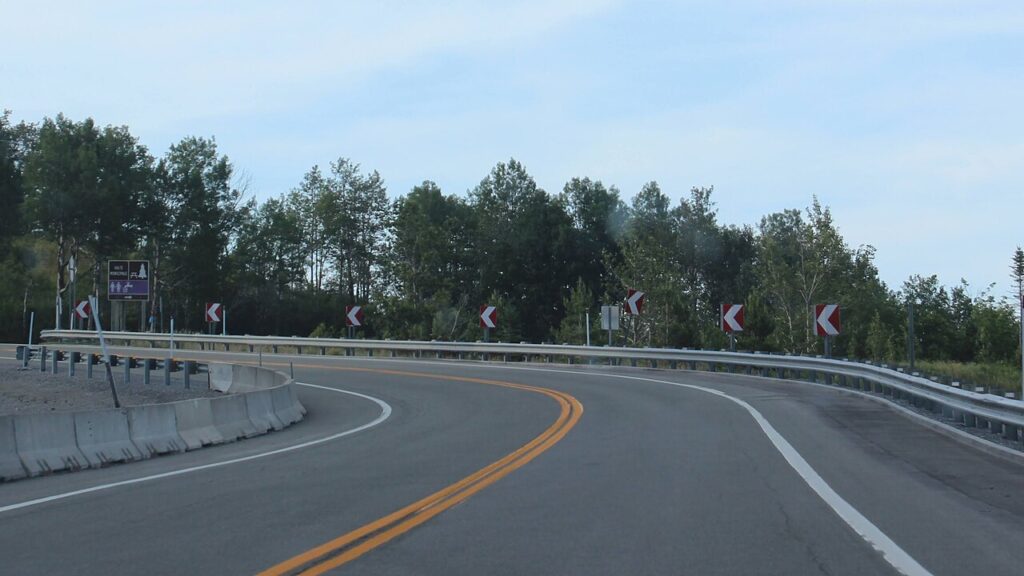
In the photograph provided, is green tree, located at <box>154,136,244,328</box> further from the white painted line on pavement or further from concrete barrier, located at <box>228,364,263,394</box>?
the white painted line on pavement

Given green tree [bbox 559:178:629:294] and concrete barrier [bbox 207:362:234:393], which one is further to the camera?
green tree [bbox 559:178:629:294]

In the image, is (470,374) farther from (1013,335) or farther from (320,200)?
(320,200)

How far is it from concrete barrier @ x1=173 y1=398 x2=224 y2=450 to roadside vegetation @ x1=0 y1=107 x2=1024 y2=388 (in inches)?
1543

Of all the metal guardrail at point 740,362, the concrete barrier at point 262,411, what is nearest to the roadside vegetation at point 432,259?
the metal guardrail at point 740,362

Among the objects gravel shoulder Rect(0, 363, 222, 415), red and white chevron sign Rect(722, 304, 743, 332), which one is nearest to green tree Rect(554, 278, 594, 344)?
red and white chevron sign Rect(722, 304, 743, 332)

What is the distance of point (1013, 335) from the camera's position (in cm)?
6206

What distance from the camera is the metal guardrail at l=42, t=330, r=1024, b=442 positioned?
51.1 ft

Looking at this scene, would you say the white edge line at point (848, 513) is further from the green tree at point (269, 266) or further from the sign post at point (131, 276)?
the green tree at point (269, 266)

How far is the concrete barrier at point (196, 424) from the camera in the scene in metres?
17.0

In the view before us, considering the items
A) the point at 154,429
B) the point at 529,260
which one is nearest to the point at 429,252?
the point at 529,260

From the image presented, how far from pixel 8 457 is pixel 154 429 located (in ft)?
10.1

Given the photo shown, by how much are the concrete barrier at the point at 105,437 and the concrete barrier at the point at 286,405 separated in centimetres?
534

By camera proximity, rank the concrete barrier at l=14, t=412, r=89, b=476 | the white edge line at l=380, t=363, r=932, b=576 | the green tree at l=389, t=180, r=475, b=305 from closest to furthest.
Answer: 1. the white edge line at l=380, t=363, r=932, b=576
2. the concrete barrier at l=14, t=412, r=89, b=476
3. the green tree at l=389, t=180, r=475, b=305

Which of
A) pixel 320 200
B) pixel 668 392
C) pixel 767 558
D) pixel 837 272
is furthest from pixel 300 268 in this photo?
pixel 767 558
